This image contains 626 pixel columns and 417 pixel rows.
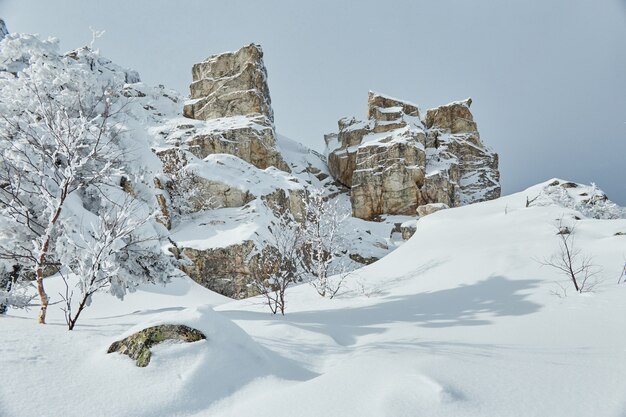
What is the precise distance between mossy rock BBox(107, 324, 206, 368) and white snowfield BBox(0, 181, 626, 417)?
92mm

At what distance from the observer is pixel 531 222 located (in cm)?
1541

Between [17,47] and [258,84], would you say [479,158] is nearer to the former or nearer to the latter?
[258,84]

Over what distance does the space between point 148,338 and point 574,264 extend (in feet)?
40.1

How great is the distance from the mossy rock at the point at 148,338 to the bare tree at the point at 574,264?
915 centimetres

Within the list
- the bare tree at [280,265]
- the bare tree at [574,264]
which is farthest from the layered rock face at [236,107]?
the bare tree at [574,264]

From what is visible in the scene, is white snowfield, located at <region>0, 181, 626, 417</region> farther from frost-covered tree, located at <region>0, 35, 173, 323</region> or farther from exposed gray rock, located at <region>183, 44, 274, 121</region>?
exposed gray rock, located at <region>183, 44, 274, 121</region>

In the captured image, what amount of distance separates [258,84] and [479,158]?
4386cm

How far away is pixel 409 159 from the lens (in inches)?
2140

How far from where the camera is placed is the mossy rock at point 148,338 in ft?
13.3

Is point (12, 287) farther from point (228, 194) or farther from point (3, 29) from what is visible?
point (3, 29)

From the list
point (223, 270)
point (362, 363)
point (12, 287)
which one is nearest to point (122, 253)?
point (12, 287)

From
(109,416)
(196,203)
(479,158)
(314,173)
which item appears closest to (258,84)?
(314,173)

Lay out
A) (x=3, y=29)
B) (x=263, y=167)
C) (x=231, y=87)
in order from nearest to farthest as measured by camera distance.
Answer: (x=3, y=29) → (x=263, y=167) → (x=231, y=87)

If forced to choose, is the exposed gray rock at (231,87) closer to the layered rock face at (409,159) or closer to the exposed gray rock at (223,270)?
the layered rock face at (409,159)
